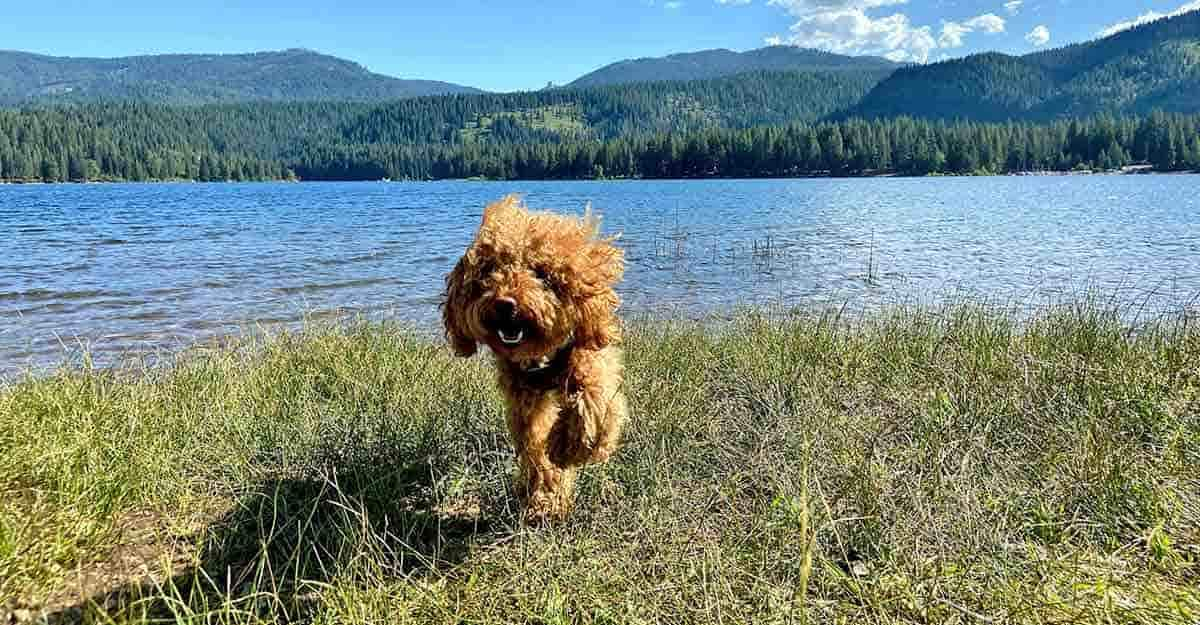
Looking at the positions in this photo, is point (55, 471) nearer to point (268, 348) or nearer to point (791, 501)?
point (268, 348)

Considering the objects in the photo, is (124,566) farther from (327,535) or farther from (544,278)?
(544,278)

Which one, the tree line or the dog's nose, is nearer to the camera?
the dog's nose

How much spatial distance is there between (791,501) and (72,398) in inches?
179

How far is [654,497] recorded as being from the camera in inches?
141

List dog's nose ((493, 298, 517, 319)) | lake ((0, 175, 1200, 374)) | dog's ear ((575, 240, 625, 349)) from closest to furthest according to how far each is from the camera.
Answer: dog's nose ((493, 298, 517, 319)), dog's ear ((575, 240, 625, 349)), lake ((0, 175, 1200, 374))

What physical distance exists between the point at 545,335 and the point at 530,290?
0.26 metres

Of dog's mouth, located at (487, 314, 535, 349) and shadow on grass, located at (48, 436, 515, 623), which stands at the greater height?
dog's mouth, located at (487, 314, 535, 349)

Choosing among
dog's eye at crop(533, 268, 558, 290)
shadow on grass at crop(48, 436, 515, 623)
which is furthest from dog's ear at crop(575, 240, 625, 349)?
shadow on grass at crop(48, 436, 515, 623)

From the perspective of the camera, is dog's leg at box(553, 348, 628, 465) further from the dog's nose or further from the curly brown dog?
the dog's nose

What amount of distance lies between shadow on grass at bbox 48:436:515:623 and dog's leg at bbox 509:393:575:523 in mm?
190

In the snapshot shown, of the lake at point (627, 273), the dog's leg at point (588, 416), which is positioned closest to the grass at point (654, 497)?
the dog's leg at point (588, 416)

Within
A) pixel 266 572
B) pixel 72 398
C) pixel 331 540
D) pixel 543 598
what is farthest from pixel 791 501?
pixel 72 398

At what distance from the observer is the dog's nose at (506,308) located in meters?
3.63

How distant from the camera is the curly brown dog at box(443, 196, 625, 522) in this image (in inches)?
147
